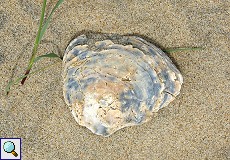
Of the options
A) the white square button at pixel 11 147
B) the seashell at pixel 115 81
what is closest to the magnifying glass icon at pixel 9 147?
the white square button at pixel 11 147

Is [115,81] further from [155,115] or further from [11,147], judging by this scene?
[11,147]

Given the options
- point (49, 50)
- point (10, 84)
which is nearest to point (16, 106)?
point (10, 84)

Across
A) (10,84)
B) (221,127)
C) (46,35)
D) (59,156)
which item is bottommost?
(59,156)

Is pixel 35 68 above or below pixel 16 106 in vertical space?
above

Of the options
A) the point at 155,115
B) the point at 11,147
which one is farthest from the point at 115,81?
the point at 11,147

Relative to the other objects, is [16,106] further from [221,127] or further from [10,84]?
[221,127]
